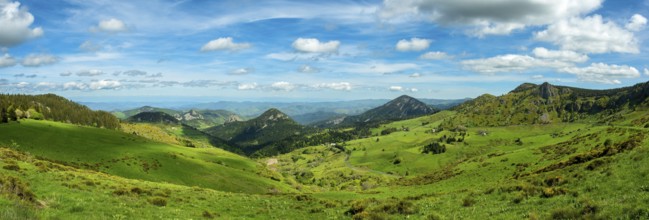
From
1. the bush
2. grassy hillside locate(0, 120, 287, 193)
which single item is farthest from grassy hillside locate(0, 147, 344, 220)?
grassy hillside locate(0, 120, 287, 193)

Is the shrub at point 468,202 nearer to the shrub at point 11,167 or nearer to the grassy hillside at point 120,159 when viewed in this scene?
the shrub at point 11,167

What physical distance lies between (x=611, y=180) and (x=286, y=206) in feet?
102

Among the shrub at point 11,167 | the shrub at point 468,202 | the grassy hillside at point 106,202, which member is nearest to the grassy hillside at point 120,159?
the grassy hillside at point 106,202

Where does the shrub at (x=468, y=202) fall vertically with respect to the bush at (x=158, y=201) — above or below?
above

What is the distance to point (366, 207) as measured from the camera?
116 ft

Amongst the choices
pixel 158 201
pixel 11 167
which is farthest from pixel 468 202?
pixel 11 167

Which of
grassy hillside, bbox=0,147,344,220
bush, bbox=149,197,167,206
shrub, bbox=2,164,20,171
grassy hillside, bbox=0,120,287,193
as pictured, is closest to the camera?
grassy hillside, bbox=0,147,344,220

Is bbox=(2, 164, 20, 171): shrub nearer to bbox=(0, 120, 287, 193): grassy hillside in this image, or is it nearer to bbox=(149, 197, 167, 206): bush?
bbox=(149, 197, 167, 206): bush

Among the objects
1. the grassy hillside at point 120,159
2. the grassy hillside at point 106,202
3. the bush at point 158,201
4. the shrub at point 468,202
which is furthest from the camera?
the grassy hillside at point 120,159

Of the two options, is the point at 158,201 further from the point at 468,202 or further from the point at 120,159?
the point at 120,159

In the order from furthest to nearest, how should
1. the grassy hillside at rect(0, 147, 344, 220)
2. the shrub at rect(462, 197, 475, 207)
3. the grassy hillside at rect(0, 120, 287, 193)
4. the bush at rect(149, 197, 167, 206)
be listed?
the grassy hillside at rect(0, 120, 287, 193)
the bush at rect(149, 197, 167, 206)
the shrub at rect(462, 197, 475, 207)
the grassy hillside at rect(0, 147, 344, 220)

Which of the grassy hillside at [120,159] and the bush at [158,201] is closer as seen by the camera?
the bush at [158,201]

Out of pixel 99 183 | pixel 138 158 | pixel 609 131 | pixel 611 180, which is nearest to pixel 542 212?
pixel 611 180

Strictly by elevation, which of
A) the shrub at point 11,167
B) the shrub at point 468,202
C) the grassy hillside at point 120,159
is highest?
the shrub at point 11,167
